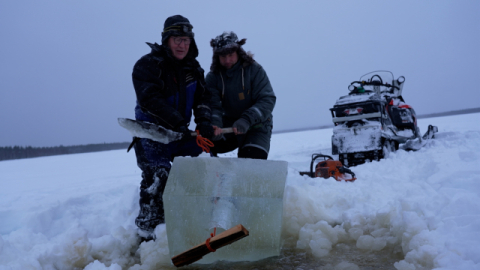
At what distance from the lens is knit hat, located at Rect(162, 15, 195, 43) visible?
2.69 meters

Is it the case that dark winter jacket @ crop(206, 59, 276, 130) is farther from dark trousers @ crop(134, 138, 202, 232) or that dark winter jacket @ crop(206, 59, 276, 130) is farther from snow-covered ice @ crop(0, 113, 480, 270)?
snow-covered ice @ crop(0, 113, 480, 270)

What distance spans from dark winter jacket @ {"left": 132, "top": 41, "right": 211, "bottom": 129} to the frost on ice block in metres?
0.73

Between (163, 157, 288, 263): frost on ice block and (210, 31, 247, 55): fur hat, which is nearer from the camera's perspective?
(163, 157, 288, 263): frost on ice block

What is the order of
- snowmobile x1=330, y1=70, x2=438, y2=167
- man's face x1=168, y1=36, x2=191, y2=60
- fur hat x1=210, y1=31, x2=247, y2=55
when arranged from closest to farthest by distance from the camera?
man's face x1=168, y1=36, x2=191, y2=60 < fur hat x1=210, y1=31, x2=247, y2=55 < snowmobile x1=330, y1=70, x2=438, y2=167

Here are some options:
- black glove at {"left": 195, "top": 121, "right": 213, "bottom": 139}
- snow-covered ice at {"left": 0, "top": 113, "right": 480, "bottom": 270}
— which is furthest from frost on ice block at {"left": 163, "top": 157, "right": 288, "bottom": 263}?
black glove at {"left": 195, "top": 121, "right": 213, "bottom": 139}

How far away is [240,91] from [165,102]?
88cm

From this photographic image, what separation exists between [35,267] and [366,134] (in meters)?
5.04

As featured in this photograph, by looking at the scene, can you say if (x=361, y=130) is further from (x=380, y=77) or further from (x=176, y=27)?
(x=176, y=27)

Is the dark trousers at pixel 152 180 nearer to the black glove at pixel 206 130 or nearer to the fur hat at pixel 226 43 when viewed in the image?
the black glove at pixel 206 130

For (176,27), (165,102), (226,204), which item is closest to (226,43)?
(176,27)

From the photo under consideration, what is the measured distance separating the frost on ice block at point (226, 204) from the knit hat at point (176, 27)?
1205 mm

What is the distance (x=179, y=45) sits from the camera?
9.09 ft

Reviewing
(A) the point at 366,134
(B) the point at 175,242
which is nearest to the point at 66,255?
(B) the point at 175,242

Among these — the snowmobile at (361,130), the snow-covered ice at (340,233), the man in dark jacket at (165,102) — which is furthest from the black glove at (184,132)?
the snowmobile at (361,130)
